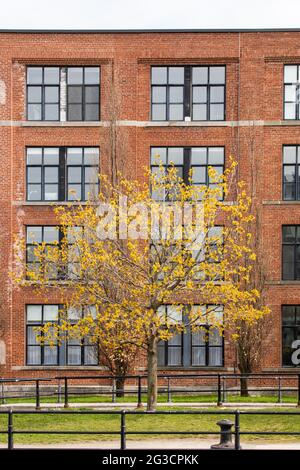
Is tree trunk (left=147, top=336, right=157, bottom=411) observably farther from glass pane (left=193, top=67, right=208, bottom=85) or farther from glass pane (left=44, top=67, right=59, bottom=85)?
glass pane (left=44, top=67, right=59, bottom=85)

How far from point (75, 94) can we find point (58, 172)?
347 cm

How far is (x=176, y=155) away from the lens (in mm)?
44719

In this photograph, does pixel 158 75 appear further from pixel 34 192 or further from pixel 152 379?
pixel 152 379

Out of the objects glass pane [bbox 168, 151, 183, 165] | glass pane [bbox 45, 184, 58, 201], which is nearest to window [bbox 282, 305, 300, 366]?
glass pane [bbox 168, 151, 183, 165]

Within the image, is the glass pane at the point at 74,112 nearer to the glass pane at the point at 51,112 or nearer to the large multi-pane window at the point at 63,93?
the large multi-pane window at the point at 63,93

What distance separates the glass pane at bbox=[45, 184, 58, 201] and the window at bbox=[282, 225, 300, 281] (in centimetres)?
983

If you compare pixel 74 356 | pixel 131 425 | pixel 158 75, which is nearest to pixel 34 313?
pixel 74 356

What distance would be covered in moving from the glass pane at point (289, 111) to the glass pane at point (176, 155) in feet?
15.6

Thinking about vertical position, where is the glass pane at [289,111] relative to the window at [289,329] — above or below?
above

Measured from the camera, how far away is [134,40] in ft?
147

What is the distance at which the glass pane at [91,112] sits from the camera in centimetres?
4512

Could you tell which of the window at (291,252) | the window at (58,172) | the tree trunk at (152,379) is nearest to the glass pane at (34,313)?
the window at (58,172)
